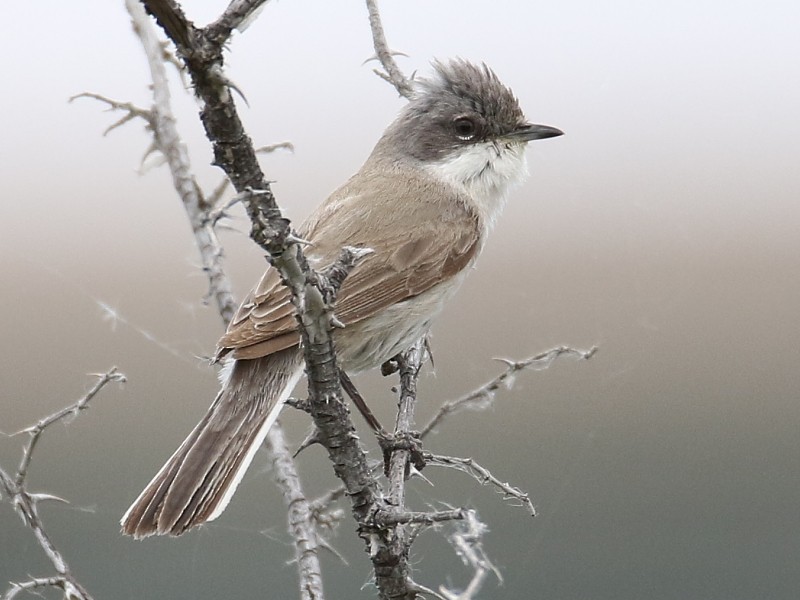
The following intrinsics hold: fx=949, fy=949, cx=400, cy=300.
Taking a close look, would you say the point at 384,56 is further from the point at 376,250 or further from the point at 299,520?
the point at 299,520

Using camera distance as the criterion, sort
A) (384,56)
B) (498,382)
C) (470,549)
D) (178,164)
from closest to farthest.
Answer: (470,549), (498,382), (178,164), (384,56)

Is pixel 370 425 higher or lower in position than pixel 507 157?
lower

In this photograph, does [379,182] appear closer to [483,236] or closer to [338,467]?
[483,236]

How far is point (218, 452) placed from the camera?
263cm

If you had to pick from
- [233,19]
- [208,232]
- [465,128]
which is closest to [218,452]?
[208,232]

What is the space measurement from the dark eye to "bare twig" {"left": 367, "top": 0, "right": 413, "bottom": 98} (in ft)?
0.78

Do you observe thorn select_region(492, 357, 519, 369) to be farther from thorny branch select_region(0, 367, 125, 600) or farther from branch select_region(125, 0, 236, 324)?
thorny branch select_region(0, 367, 125, 600)

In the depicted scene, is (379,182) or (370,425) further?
(379,182)

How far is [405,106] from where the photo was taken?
404 centimetres

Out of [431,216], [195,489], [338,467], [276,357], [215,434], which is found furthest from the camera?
[431,216]

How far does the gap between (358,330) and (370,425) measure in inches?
14.2

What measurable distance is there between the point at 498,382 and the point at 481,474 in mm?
409

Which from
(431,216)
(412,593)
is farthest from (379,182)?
(412,593)

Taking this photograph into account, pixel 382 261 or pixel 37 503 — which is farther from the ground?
pixel 382 261
